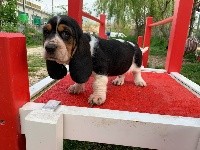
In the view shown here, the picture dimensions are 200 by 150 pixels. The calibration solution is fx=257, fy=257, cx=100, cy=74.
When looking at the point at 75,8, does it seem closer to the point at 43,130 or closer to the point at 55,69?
the point at 55,69

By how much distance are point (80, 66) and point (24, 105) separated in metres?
0.29

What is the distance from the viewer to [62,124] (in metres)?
0.97

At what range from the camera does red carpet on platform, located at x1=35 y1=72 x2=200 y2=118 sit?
114 cm

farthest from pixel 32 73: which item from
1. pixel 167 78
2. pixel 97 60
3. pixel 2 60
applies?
pixel 2 60

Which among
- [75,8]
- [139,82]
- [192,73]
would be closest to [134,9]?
[192,73]

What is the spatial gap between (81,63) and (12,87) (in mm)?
327

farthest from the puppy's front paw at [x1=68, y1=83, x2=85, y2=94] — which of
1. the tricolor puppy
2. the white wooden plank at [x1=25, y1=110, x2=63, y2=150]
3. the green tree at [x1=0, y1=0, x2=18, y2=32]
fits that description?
the green tree at [x1=0, y1=0, x2=18, y2=32]

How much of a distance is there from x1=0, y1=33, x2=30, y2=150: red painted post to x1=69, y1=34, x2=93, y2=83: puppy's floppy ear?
0.69 feet

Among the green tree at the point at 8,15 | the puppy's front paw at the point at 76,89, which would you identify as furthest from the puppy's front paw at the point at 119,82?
the green tree at the point at 8,15

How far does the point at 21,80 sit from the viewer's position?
1.01 metres

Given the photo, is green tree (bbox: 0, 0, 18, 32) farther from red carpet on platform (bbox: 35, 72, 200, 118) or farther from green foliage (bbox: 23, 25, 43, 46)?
red carpet on platform (bbox: 35, 72, 200, 118)

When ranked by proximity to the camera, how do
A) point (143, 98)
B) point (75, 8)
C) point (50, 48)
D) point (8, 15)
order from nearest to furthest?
1. point (50, 48)
2. point (143, 98)
3. point (75, 8)
4. point (8, 15)

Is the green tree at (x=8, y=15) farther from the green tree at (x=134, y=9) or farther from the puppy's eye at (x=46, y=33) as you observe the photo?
the puppy's eye at (x=46, y=33)

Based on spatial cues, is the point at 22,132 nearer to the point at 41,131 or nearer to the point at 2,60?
the point at 41,131
